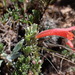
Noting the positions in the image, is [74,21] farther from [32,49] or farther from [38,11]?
[32,49]

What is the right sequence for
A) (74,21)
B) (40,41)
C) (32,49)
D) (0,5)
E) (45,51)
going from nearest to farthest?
(32,49) → (40,41) → (45,51) → (0,5) → (74,21)

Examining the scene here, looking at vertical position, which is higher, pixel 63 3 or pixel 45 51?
pixel 63 3

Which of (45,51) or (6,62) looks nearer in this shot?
(6,62)

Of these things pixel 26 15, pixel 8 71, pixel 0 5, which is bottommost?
pixel 8 71

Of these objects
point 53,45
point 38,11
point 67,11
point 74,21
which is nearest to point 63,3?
point 67,11

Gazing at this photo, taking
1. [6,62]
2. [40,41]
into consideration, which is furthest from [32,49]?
[6,62]

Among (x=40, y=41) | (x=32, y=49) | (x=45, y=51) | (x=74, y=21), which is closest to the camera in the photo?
(x=32, y=49)

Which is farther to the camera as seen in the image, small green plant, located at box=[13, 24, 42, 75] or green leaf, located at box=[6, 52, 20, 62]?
green leaf, located at box=[6, 52, 20, 62]

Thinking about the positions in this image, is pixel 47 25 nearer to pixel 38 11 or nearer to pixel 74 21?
pixel 38 11

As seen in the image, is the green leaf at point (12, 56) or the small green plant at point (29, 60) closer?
the small green plant at point (29, 60)

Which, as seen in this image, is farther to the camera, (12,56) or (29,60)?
(12,56)
